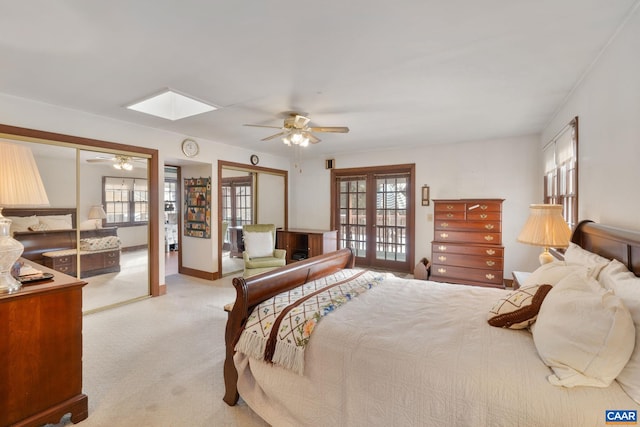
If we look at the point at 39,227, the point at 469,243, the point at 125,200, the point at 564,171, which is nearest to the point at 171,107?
the point at 125,200

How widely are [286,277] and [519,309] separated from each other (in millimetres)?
1546

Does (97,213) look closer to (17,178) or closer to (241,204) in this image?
(17,178)

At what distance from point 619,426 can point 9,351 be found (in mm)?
2956

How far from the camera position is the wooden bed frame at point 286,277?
61.1 inches

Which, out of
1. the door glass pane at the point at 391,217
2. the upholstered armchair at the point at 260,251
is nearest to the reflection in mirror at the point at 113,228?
the upholstered armchair at the point at 260,251

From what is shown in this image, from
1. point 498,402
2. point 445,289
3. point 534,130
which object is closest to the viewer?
point 498,402

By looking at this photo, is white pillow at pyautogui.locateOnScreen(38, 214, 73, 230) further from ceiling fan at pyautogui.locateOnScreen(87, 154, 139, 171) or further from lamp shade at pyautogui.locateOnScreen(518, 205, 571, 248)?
lamp shade at pyautogui.locateOnScreen(518, 205, 571, 248)

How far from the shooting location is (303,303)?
1.89 meters

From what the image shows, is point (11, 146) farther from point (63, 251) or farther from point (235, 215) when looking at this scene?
point (235, 215)

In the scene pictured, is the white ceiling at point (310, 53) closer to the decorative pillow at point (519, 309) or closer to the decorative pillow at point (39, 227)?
the decorative pillow at point (39, 227)

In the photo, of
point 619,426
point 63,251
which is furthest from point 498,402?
point 63,251

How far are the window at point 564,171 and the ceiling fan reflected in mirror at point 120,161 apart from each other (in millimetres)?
5279

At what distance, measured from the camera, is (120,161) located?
3945 mm

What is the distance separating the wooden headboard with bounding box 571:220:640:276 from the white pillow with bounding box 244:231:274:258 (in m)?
3.92
